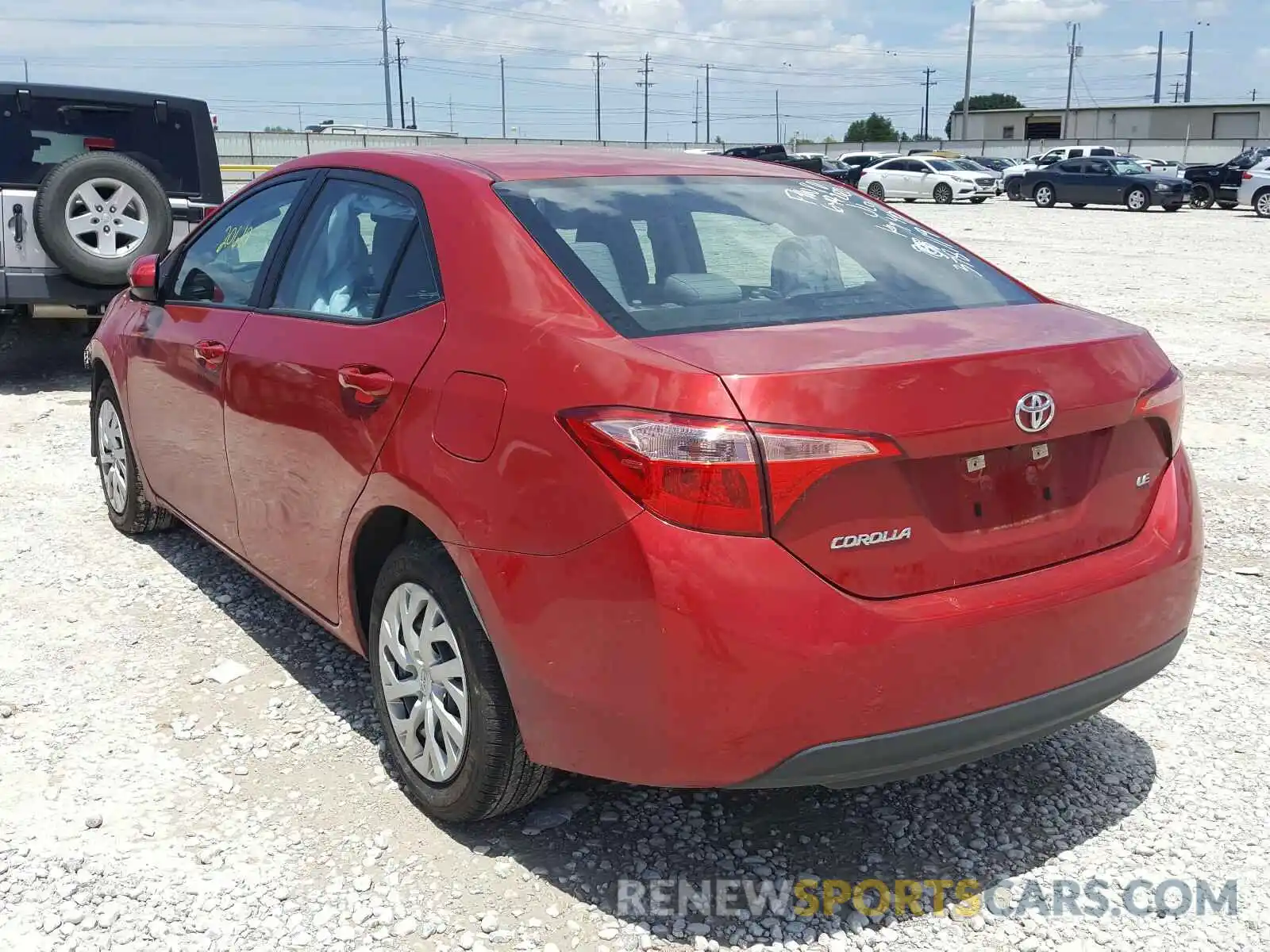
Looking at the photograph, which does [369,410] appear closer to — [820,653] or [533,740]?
[533,740]

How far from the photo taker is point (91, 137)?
8.99 metres

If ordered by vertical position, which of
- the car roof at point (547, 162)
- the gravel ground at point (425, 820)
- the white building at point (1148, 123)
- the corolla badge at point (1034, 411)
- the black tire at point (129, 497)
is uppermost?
the white building at point (1148, 123)

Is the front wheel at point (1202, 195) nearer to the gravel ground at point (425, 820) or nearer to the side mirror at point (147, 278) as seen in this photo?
the gravel ground at point (425, 820)

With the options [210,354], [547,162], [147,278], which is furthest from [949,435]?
[147,278]

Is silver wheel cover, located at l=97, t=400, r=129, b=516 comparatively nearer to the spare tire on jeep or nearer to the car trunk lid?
the spare tire on jeep

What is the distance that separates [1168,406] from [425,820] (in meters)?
2.12

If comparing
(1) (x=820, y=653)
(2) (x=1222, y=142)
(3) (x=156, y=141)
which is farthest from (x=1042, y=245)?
(2) (x=1222, y=142)

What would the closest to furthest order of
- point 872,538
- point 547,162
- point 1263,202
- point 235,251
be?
point 872,538, point 547,162, point 235,251, point 1263,202

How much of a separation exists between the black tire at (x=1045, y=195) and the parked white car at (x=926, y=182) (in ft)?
8.57

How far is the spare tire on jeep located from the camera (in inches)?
313

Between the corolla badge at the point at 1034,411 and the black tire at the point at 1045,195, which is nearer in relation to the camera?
the corolla badge at the point at 1034,411

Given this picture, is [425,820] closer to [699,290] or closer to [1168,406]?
[699,290]

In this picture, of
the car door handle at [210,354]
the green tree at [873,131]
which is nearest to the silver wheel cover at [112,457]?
the car door handle at [210,354]

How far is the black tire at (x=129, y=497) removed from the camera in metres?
5.23
